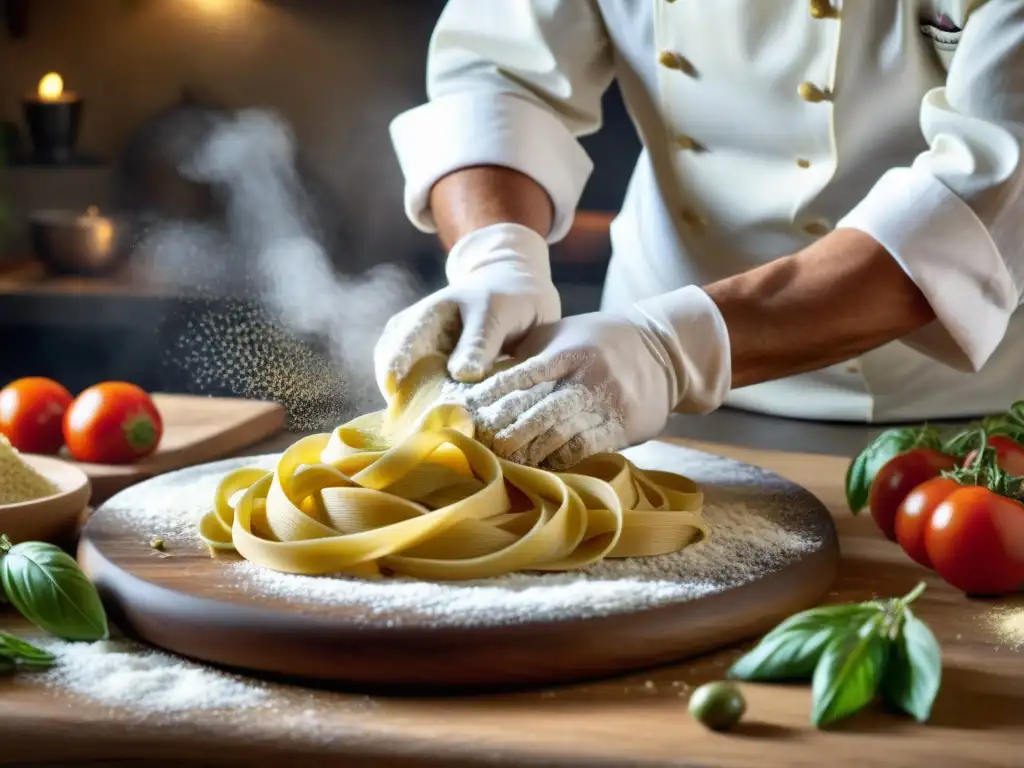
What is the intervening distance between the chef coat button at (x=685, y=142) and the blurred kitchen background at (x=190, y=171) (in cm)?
178

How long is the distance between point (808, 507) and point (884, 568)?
12 centimetres

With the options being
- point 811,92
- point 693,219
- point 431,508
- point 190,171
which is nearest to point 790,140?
point 811,92

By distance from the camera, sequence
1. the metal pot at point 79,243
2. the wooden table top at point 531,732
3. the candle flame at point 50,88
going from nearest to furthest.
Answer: the wooden table top at point 531,732 → the metal pot at point 79,243 → the candle flame at point 50,88

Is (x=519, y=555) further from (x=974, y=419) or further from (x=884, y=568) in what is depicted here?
(x=974, y=419)

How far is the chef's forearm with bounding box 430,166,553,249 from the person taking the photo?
2059 millimetres

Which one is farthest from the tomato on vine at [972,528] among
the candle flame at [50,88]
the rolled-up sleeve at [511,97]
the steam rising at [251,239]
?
the candle flame at [50,88]

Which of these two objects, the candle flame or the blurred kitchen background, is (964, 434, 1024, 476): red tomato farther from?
the candle flame

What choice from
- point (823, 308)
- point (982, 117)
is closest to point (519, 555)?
point (823, 308)

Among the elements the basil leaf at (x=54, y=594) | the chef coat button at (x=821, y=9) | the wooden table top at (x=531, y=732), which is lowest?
the wooden table top at (x=531, y=732)

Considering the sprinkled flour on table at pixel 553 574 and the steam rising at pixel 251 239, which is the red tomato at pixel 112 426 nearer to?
the sprinkled flour on table at pixel 553 574

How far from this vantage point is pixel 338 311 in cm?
226

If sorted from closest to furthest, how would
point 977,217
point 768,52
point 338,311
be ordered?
point 977,217 < point 768,52 < point 338,311

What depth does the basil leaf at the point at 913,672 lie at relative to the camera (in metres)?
1.04

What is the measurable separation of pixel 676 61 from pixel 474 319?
732mm
